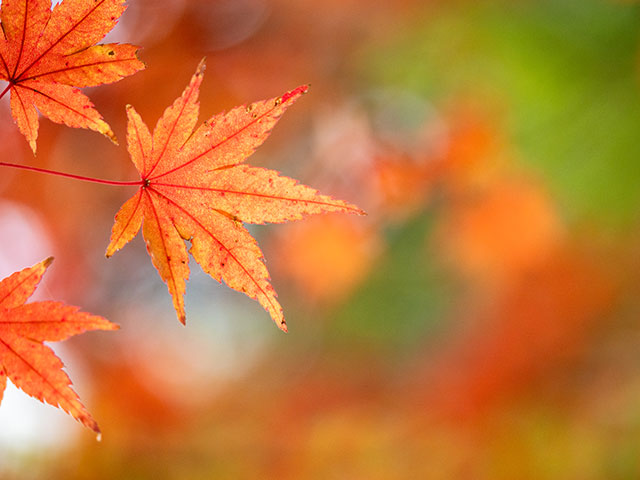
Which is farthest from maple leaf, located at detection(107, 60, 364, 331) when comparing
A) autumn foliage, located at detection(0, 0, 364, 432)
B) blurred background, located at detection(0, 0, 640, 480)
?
blurred background, located at detection(0, 0, 640, 480)

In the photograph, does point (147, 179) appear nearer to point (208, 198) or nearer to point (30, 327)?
point (208, 198)

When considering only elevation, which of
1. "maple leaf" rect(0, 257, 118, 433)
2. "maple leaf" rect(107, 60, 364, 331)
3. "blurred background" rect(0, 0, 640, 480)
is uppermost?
"blurred background" rect(0, 0, 640, 480)

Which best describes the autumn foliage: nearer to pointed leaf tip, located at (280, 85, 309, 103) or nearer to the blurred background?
pointed leaf tip, located at (280, 85, 309, 103)

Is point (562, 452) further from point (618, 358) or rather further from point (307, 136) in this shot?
point (307, 136)

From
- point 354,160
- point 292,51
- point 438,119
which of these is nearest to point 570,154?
point 438,119

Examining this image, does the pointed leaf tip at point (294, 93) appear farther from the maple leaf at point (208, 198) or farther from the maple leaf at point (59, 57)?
the maple leaf at point (59, 57)
